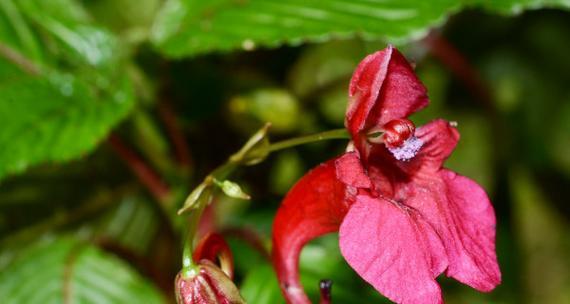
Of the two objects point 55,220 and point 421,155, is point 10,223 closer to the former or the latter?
point 55,220

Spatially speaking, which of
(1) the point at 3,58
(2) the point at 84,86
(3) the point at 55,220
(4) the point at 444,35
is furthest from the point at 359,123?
(4) the point at 444,35

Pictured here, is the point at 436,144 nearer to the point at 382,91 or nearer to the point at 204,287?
the point at 382,91

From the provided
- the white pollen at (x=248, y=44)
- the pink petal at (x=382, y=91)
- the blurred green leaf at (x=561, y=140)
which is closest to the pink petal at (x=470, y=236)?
the pink petal at (x=382, y=91)

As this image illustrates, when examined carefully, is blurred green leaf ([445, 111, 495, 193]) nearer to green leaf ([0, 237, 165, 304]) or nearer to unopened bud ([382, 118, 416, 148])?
green leaf ([0, 237, 165, 304])

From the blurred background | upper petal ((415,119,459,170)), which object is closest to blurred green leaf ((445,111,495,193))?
the blurred background

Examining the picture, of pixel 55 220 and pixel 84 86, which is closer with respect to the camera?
pixel 84 86

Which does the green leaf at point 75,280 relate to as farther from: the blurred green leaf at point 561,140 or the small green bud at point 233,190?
the blurred green leaf at point 561,140

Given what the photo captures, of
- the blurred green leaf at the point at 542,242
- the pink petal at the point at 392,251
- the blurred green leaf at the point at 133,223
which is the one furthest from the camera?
the blurred green leaf at the point at 542,242
